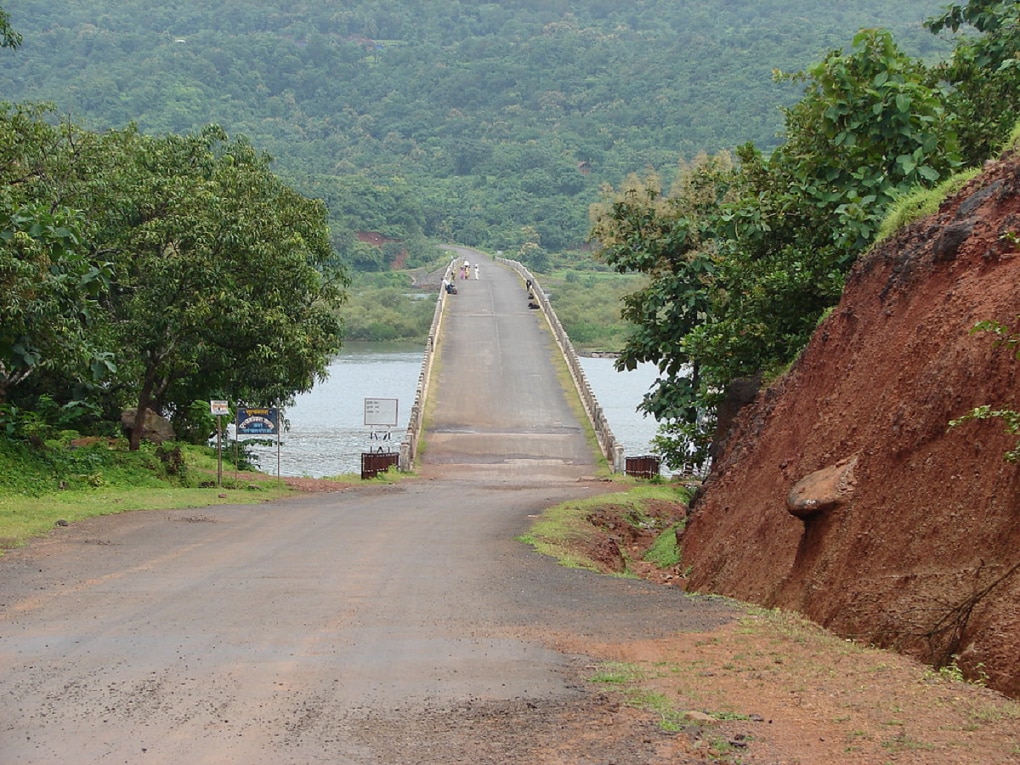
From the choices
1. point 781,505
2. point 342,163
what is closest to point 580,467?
point 781,505

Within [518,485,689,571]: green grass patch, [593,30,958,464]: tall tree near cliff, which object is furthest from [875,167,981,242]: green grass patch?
[518,485,689,571]: green grass patch

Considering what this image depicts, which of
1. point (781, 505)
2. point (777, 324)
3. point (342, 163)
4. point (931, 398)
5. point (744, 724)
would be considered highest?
point (342, 163)

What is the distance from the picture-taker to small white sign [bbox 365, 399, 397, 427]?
38.4 meters

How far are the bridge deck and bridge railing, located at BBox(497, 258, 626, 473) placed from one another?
0.55m

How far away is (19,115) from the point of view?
82.8 ft

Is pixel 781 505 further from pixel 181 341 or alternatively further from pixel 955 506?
pixel 181 341

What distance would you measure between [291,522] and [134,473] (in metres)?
6.68

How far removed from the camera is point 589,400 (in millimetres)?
48625

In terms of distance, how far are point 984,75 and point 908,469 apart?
562 inches

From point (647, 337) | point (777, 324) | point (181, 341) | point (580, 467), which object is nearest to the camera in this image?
point (777, 324)

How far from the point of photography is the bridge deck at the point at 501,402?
41375mm

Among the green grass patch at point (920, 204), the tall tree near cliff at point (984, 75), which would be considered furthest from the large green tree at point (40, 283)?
the tall tree near cliff at point (984, 75)

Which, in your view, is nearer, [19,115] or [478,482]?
[19,115]

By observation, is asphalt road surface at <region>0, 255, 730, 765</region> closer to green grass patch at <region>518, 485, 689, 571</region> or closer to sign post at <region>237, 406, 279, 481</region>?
green grass patch at <region>518, 485, 689, 571</region>
